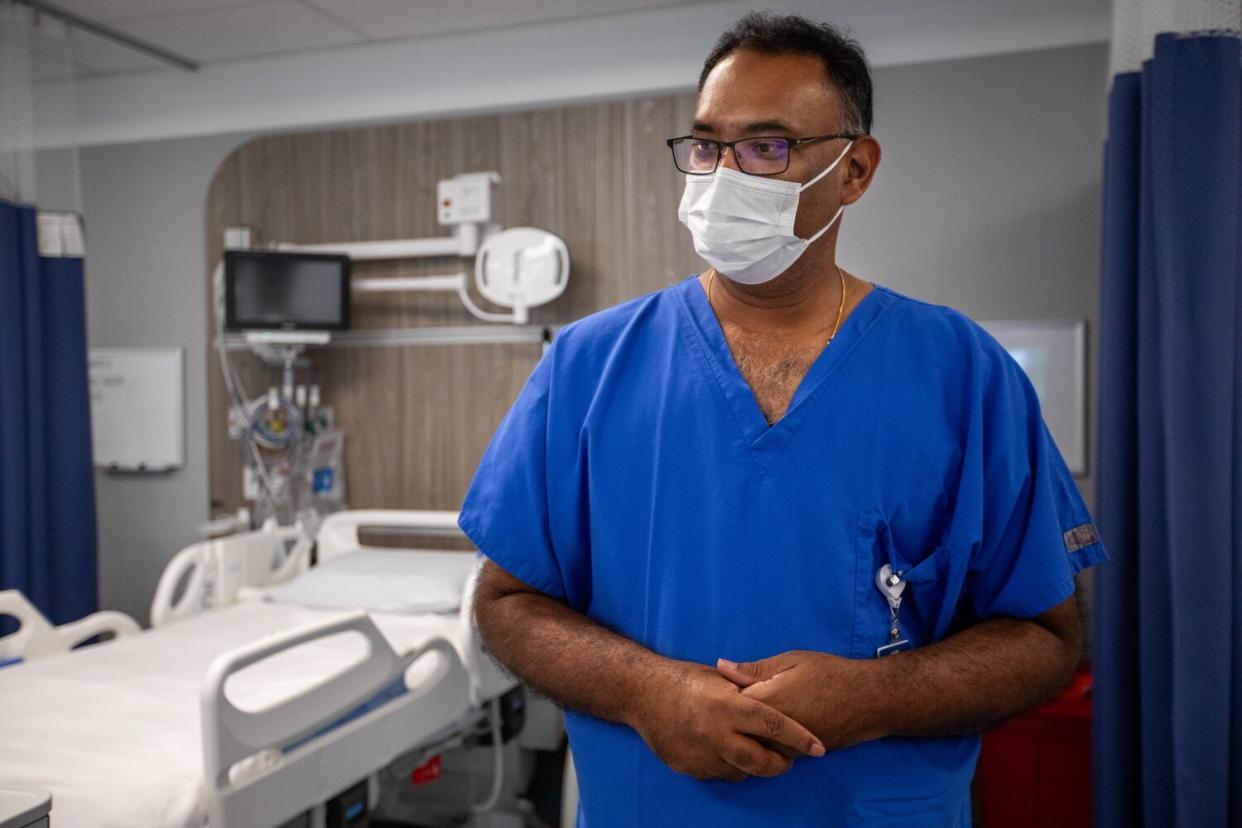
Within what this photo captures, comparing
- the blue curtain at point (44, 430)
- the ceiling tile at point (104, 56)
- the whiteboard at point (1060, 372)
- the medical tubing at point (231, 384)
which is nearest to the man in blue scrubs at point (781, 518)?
the whiteboard at point (1060, 372)

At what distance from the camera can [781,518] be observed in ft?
3.54

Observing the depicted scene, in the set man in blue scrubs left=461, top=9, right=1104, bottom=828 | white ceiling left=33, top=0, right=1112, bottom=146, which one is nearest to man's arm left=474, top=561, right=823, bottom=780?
man in blue scrubs left=461, top=9, right=1104, bottom=828

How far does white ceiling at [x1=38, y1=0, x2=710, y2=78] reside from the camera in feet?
10.1

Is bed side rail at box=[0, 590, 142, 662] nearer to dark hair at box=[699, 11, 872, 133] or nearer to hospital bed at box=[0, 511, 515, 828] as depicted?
hospital bed at box=[0, 511, 515, 828]

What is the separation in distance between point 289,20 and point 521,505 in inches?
108

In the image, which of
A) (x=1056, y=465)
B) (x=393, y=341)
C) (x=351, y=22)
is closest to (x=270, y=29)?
(x=351, y=22)

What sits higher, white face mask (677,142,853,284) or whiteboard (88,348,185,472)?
white face mask (677,142,853,284)

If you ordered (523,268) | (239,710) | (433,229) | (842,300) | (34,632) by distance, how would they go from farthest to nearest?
(433,229)
(523,268)
(34,632)
(239,710)
(842,300)

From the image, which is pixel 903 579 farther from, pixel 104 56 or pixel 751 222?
pixel 104 56

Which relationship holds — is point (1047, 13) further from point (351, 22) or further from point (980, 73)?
point (351, 22)

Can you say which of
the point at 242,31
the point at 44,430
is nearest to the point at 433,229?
the point at 242,31

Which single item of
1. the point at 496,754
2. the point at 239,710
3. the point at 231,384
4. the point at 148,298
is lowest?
the point at 496,754

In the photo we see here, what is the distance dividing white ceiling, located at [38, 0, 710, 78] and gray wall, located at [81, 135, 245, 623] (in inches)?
15.2

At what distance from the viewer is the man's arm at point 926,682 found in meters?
0.97
